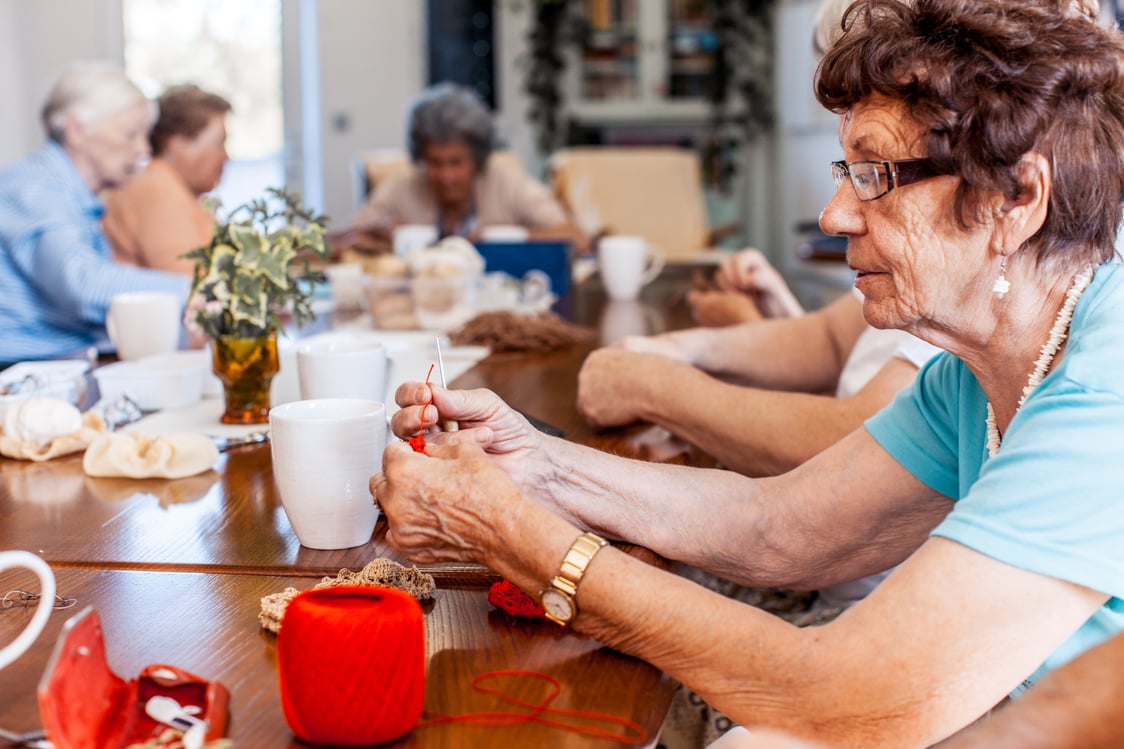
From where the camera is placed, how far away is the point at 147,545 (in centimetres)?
104

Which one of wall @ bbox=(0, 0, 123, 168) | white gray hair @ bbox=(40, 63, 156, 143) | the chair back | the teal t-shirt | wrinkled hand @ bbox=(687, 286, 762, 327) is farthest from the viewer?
the chair back

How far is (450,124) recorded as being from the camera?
398 cm

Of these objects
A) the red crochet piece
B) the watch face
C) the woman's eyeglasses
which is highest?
the woman's eyeglasses

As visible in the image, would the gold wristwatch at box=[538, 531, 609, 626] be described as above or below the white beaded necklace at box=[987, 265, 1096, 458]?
below

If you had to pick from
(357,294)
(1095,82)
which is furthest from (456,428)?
(357,294)

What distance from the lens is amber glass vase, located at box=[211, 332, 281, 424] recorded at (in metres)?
1.44

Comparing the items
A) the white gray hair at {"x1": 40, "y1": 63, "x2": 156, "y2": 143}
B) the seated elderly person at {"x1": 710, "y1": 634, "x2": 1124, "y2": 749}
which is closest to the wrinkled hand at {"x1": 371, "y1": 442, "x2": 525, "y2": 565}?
the seated elderly person at {"x1": 710, "y1": 634, "x2": 1124, "y2": 749}

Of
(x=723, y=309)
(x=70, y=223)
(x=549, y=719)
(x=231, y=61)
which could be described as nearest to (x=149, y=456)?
(x=549, y=719)

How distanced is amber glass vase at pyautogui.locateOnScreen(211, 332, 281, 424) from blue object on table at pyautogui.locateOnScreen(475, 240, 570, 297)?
1309 millimetres

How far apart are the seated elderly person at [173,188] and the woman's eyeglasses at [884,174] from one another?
1.93 metres

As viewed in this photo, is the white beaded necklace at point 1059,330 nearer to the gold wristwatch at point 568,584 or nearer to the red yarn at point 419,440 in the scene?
the gold wristwatch at point 568,584

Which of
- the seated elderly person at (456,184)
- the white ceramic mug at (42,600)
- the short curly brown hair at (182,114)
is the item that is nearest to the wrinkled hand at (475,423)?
the white ceramic mug at (42,600)

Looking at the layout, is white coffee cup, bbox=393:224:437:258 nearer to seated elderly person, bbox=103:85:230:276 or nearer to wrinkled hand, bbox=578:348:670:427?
seated elderly person, bbox=103:85:230:276

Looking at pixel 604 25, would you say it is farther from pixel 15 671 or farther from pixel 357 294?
pixel 15 671
